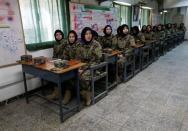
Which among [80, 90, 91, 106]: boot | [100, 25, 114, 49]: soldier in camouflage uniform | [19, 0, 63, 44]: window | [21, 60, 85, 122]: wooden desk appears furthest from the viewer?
[100, 25, 114, 49]: soldier in camouflage uniform

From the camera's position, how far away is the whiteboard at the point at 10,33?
8.64 ft

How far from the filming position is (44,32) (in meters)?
3.38

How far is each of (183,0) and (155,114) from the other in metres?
9.61

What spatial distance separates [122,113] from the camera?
8.21 feet

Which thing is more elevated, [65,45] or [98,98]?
[65,45]

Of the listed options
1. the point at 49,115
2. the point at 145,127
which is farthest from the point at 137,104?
the point at 49,115

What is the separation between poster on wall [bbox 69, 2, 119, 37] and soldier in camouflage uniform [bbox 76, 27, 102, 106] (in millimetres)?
1111

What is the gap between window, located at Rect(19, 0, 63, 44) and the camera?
302cm

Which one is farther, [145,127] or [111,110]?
[111,110]

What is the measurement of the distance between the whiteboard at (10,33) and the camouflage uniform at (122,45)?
7.03ft

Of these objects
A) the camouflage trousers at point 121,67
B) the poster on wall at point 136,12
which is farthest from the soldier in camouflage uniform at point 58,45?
the poster on wall at point 136,12

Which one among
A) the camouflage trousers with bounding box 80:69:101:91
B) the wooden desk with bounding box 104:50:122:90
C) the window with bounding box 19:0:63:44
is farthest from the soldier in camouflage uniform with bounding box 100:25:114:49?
the camouflage trousers with bounding box 80:69:101:91

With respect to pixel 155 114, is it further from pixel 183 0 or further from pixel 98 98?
pixel 183 0

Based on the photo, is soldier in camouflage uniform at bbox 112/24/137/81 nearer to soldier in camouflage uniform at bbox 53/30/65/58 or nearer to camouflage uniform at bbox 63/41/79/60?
camouflage uniform at bbox 63/41/79/60
